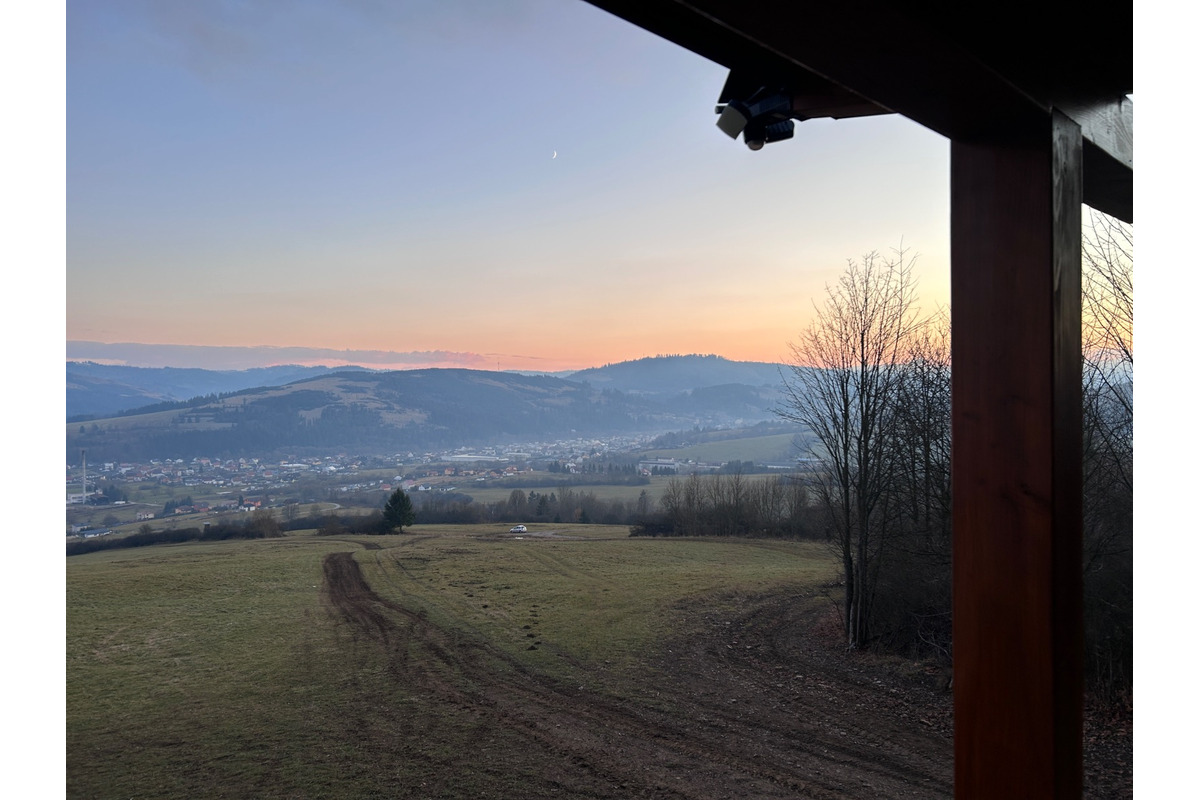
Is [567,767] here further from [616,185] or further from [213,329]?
[213,329]

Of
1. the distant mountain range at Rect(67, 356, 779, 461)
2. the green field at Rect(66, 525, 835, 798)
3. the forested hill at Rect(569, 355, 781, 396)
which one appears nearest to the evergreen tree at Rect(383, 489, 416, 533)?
the green field at Rect(66, 525, 835, 798)

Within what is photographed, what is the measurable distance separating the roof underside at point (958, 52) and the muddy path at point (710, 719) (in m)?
5.95

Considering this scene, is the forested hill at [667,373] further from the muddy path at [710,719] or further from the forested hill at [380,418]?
the muddy path at [710,719]

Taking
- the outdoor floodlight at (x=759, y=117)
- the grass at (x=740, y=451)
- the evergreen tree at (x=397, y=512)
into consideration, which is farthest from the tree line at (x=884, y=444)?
the grass at (x=740, y=451)

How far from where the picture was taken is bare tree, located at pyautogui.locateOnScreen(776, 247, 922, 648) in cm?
932

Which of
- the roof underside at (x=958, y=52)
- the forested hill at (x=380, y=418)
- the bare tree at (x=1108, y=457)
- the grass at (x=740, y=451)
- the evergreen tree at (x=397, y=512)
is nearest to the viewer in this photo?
the roof underside at (x=958, y=52)

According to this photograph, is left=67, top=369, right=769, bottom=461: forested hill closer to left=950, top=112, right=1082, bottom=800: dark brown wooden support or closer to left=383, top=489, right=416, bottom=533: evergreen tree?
left=383, top=489, right=416, bottom=533: evergreen tree

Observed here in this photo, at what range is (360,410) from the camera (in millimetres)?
71688

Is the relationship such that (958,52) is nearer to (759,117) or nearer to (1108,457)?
(759,117)

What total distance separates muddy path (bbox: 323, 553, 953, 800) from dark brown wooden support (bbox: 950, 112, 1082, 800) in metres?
5.32

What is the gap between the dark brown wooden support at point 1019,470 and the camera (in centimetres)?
115

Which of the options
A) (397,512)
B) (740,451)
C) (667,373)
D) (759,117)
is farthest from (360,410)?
(759,117)

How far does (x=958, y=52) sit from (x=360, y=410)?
75823 millimetres
